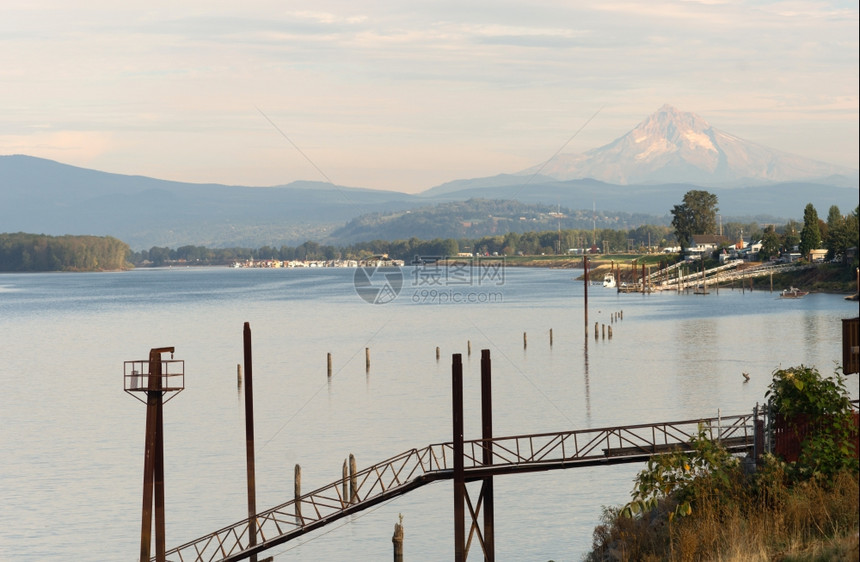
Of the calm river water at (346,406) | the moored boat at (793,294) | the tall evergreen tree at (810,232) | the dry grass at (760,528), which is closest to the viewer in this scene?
the dry grass at (760,528)

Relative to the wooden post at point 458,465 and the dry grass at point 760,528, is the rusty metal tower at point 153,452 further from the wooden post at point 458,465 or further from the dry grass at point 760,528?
the dry grass at point 760,528

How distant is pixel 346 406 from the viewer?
6300 centimetres

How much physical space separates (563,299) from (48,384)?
108 metres

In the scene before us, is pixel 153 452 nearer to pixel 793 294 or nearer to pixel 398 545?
pixel 398 545

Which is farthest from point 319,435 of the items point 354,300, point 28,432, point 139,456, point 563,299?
point 354,300

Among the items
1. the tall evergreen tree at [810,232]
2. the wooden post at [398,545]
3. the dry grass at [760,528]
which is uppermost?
the tall evergreen tree at [810,232]

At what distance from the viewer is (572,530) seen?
120 ft

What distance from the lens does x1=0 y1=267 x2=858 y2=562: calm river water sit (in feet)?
125

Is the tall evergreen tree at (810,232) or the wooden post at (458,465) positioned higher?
the tall evergreen tree at (810,232)

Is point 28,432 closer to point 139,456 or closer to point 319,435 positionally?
point 139,456

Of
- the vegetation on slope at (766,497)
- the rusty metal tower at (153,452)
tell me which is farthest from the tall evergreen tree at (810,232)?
the rusty metal tower at (153,452)

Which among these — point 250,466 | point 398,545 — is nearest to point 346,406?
point 250,466

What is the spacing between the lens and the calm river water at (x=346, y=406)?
38250 mm

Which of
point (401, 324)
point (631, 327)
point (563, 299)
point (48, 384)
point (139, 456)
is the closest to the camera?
point (139, 456)
